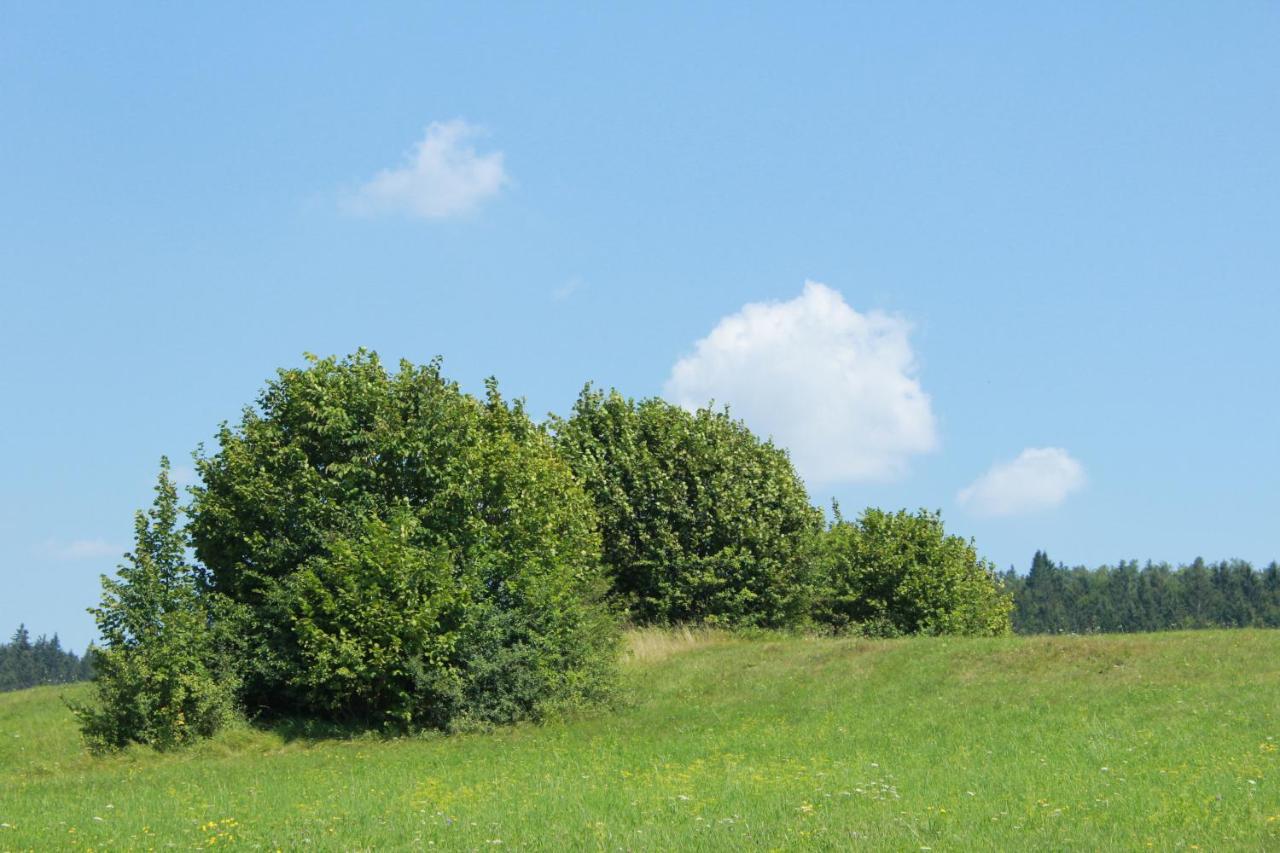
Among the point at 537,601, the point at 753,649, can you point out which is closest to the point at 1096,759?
the point at 537,601

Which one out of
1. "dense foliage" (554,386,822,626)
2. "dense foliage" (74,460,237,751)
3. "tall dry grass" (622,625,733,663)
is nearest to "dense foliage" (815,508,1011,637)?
"dense foliage" (554,386,822,626)

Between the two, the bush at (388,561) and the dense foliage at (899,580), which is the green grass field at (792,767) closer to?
the bush at (388,561)

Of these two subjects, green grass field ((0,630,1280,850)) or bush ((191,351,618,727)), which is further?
bush ((191,351,618,727))

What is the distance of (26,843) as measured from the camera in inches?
827

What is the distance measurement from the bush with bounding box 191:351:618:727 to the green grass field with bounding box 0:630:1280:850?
2204 millimetres

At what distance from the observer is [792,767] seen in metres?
28.0

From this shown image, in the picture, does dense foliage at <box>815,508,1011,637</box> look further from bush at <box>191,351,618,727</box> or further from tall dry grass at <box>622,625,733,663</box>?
bush at <box>191,351,618,727</box>

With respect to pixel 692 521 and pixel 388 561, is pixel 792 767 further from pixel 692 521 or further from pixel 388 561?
pixel 692 521

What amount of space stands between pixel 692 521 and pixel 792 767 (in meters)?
36.0

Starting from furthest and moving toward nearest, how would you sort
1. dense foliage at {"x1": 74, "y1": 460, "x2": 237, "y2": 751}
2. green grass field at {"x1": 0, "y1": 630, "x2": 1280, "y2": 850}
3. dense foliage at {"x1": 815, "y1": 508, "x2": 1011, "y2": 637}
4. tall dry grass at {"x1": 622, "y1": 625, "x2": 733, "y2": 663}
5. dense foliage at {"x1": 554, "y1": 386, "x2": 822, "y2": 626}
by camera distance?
dense foliage at {"x1": 815, "y1": 508, "x2": 1011, "y2": 637}, dense foliage at {"x1": 554, "y1": 386, "x2": 822, "y2": 626}, tall dry grass at {"x1": 622, "y1": 625, "x2": 733, "y2": 663}, dense foliage at {"x1": 74, "y1": 460, "x2": 237, "y2": 751}, green grass field at {"x1": 0, "y1": 630, "x2": 1280, "y2": 850}

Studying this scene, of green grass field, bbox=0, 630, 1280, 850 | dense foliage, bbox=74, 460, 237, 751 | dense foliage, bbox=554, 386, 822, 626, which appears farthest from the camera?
dense foliage, bbox=554, 386, 822, 626

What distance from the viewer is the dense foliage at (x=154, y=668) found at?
Result: 3975cm

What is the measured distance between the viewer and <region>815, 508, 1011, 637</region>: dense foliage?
74188 millimetres

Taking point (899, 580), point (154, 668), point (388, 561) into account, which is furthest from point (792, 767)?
point (899, 580)
